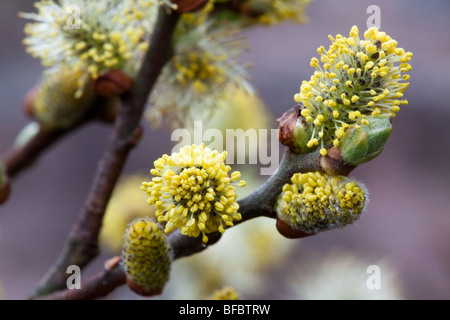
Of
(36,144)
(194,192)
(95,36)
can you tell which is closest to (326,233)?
(36,144)

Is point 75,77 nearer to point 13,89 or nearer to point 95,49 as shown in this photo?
point 95,49

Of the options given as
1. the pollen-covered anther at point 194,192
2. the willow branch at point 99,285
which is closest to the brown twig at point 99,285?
the willow branch at point 99,285

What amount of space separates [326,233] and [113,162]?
3.28 ft

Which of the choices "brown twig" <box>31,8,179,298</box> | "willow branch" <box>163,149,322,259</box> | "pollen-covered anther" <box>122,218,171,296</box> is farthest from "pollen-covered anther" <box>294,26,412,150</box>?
"brown twig" <box>31,8,179,298</box>

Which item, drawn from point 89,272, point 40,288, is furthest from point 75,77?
point 89,272

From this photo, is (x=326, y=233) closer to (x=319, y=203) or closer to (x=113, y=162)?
(x=113, y=162)

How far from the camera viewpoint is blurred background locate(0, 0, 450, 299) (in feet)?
3.63

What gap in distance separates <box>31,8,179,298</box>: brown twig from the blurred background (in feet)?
1.18

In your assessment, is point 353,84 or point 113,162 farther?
point 113,162

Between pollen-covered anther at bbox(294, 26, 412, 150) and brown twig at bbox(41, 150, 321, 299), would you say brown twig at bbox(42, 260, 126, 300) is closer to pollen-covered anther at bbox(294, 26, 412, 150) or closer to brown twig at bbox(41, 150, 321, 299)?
brown twig at bbox(41, 150, 321, 299)

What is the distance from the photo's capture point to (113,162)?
673mm

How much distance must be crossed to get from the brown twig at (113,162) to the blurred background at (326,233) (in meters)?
0.36

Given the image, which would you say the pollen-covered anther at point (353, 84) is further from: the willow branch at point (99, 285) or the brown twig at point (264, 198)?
the willow branch at point (99, 285)
